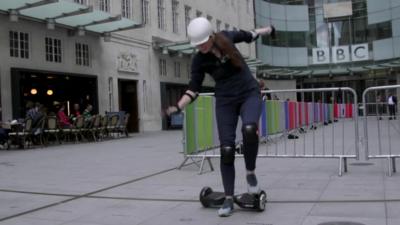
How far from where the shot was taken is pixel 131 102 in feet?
88.0

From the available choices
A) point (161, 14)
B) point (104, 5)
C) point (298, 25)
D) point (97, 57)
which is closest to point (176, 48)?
point (161, 14)

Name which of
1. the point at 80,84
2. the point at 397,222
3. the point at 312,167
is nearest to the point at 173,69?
the point at 80,84

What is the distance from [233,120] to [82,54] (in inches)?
718

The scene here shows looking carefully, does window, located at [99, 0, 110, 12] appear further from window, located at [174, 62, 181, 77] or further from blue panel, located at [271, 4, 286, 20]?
blue panel, located at [271, 4, 286, 20]

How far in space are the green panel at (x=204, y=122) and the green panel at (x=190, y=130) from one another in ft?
0.35

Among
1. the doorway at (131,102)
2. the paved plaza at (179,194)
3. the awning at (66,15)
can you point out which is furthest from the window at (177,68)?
the paved plaza at (179,194)

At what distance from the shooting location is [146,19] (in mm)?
27453

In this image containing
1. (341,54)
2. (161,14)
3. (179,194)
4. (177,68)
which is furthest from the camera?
(341,54)

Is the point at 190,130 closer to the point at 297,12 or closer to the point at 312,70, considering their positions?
the point at 312,70

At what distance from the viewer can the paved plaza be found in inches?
199

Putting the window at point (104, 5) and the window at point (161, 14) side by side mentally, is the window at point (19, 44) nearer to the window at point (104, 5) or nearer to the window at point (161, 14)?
the window at point (104, 5)

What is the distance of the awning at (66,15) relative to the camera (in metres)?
17.8

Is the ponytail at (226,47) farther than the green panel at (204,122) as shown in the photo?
No

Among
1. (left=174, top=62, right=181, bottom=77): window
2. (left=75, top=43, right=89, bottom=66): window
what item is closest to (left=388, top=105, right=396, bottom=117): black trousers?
(left=75, top=43, right=89, bottom=66): window
